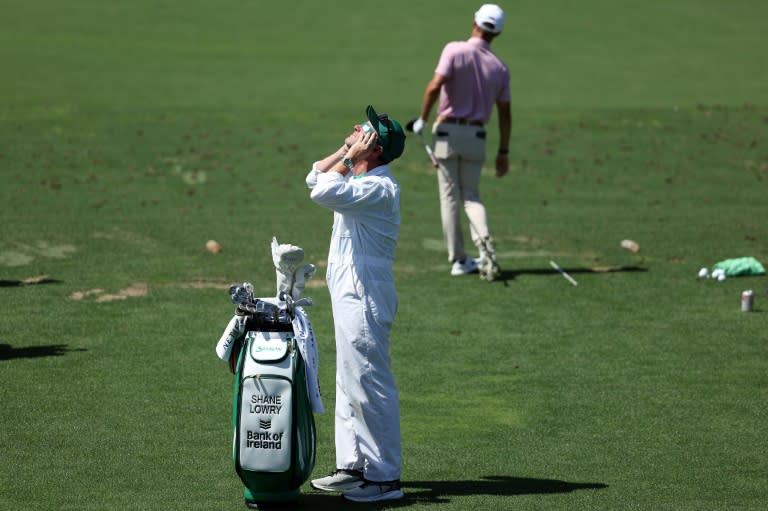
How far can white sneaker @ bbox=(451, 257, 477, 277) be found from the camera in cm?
1373

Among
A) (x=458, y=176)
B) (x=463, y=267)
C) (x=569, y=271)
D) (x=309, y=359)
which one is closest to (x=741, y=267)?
(x=569, y=271)

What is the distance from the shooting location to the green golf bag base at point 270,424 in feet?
23.4

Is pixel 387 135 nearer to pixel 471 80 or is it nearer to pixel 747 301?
pixel 747 301

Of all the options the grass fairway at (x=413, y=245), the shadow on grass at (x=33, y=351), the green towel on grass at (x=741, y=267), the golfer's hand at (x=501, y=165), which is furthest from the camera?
the golfer's hand at (x=501, y=165)

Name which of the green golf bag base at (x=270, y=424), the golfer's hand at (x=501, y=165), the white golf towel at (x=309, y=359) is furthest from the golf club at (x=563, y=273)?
the green golf bag base at (x=270, y=424)

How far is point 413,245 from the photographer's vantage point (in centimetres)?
1523

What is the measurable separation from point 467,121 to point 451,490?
6557 mm

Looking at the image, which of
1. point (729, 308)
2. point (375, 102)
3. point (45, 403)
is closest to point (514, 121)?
point (375, 102)

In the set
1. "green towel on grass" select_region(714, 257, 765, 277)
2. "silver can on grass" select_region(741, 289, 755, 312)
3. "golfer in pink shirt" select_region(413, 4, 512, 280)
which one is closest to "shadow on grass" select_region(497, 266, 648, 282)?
"golfer in pink shirt" select_region(413, 4, 512, 280)

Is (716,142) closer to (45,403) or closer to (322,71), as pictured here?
(322,71)

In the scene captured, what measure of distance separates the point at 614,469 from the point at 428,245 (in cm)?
732

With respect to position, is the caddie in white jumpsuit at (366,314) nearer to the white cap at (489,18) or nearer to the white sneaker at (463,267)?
the white sneaker at (463,267)

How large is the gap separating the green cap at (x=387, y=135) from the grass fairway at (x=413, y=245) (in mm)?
2003

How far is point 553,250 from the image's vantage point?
15.1 meters
